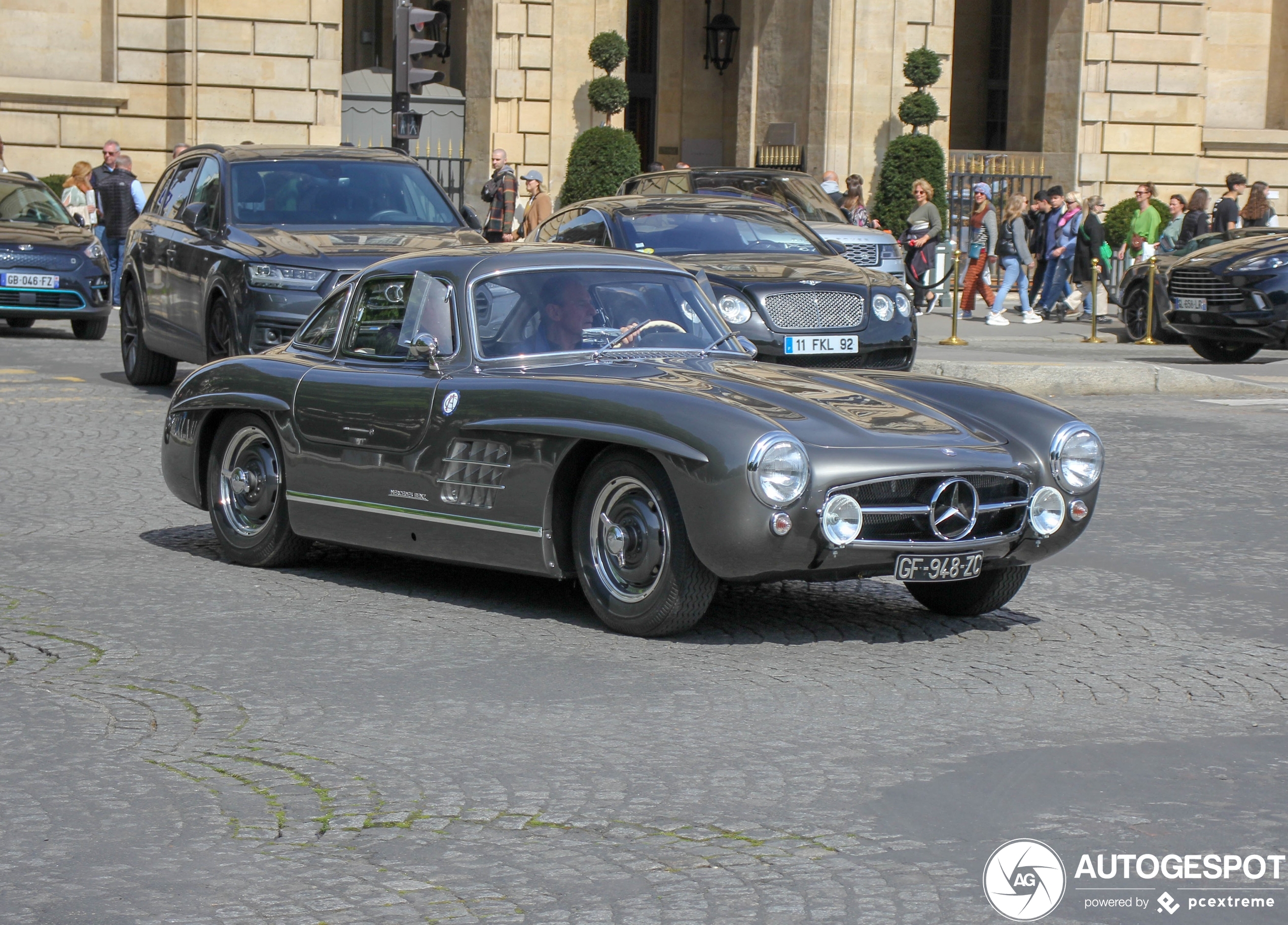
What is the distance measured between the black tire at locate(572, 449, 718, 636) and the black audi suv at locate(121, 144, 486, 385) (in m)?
6.07

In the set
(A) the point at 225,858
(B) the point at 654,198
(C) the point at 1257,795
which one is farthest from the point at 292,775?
(B) the point at 654,198

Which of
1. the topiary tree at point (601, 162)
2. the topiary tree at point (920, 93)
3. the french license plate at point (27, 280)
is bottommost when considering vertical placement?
the french license plate at point (27, 280)

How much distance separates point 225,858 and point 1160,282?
18639 millimetres

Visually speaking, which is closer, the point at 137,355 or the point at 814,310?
the point at 814,310

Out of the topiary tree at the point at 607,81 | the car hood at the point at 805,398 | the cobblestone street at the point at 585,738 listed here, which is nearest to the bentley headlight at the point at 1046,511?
the car hood at the point at 805,398

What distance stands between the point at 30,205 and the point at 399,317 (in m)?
14.0

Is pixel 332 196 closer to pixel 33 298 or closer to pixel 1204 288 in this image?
pixel 33 298

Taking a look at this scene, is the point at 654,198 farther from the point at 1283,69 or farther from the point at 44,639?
the point at 1283,69

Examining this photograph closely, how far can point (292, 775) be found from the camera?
4941 mm

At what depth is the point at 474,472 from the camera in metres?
7.04

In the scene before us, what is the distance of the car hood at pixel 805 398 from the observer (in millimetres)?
6449

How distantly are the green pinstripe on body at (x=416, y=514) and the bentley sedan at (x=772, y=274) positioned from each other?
6.04 metres

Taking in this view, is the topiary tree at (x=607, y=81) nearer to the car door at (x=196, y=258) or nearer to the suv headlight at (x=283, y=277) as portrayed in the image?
the car door at (x=196, y=258)

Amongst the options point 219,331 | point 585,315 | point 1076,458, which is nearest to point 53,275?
point 219,331
